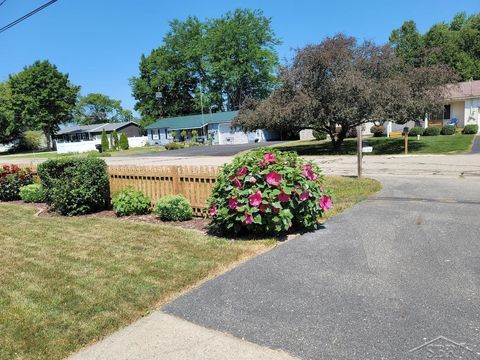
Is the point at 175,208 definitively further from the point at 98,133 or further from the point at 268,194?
the point at 98,133

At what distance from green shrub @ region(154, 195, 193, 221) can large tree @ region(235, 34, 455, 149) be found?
15.4 meters

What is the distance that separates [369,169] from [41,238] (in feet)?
37.0

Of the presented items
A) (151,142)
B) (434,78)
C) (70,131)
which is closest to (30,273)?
(434,78)

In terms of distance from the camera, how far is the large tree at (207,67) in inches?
2426

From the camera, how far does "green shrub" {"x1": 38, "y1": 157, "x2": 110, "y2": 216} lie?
8578 mm

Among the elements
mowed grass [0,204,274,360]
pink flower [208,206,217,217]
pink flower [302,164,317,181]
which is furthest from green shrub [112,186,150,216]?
pink flower [302,164,317,181]

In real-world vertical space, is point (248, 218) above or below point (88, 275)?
above

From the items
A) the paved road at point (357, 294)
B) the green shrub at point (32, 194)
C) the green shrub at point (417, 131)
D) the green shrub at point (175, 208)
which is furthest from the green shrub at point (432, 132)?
the green shrub at point (32, 194)

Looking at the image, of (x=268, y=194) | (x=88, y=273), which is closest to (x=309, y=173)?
(x=268, y=194)

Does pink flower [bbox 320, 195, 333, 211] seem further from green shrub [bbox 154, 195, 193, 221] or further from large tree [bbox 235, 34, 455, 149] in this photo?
large tree [bbox 235, 34, 455, 149]

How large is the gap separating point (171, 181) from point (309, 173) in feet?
10.9

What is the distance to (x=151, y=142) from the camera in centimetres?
5722

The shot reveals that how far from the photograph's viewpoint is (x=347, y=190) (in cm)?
988

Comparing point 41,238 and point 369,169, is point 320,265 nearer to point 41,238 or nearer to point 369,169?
point 41,238
